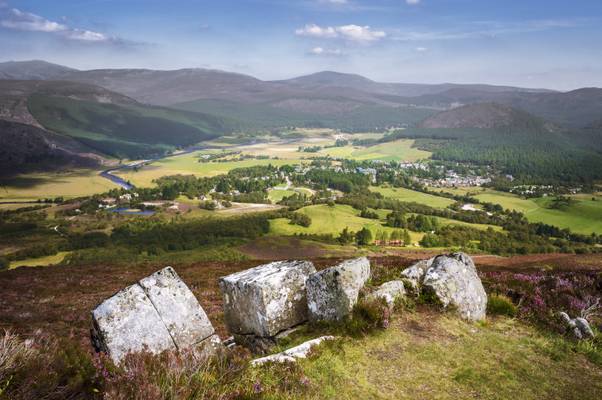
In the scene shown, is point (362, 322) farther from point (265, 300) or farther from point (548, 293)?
point (548, 293)

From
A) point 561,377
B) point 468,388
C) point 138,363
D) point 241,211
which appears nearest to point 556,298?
point 561,377

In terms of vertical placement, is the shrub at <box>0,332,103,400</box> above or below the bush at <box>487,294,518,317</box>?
above

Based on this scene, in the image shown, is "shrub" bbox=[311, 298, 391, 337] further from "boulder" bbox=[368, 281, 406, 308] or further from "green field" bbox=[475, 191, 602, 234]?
"green field" bbox=[475, 191, 602, 234]

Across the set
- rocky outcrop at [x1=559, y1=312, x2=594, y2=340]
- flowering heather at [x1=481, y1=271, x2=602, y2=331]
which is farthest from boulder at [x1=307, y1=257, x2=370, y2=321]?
rocky outcrop at [x1=559, y1=312, x2=594, y2=340]

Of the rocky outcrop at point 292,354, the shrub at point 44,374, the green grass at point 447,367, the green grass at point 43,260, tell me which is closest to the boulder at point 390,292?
the green grass at point 447,367

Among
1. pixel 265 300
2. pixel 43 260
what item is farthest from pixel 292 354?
pixel 43 260

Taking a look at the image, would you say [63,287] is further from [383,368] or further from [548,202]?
[548,202]
